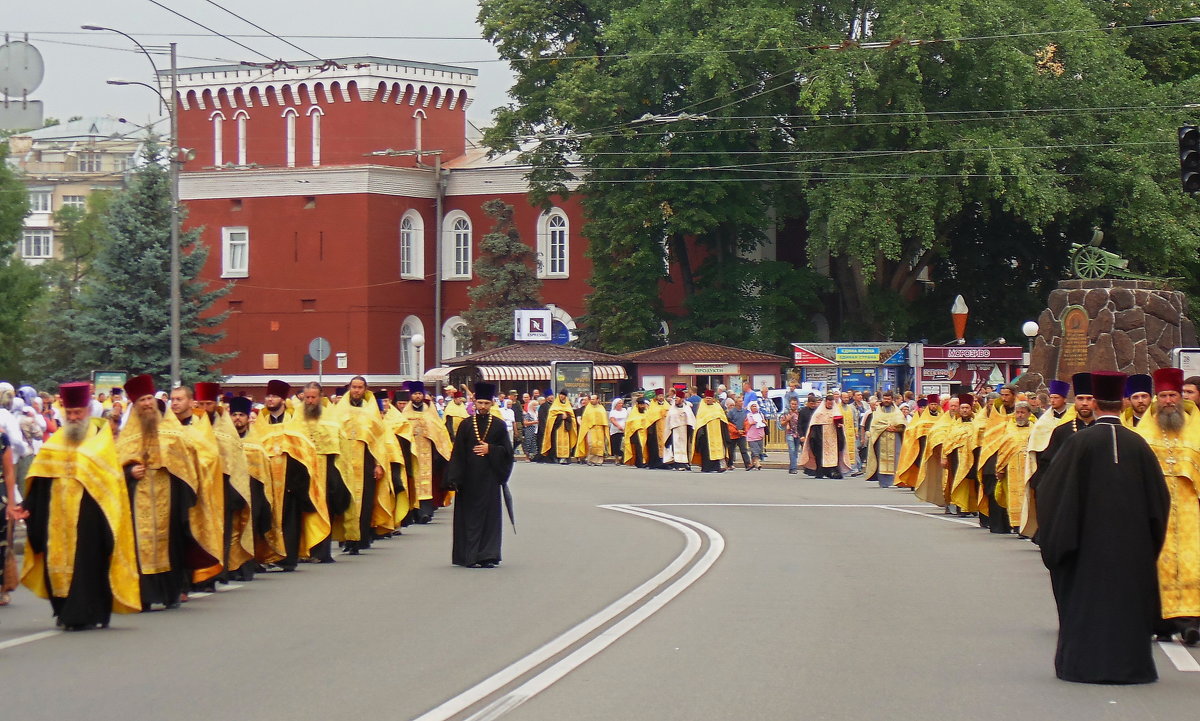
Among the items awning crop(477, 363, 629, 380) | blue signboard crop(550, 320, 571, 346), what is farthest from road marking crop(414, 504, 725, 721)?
blue signboard crop(550, 320, 571, 346)

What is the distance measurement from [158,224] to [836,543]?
40.1m

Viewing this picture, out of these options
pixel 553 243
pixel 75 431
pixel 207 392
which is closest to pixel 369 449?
pixel 207 392

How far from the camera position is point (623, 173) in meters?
55.2

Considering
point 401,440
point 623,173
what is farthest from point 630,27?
point 401,440

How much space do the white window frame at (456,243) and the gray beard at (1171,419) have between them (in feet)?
199

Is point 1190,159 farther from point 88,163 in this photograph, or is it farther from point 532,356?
point 88,163

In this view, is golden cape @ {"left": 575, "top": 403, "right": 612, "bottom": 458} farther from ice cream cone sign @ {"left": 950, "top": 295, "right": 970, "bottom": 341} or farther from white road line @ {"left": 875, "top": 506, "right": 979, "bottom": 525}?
white road line @ {"left": 875, "top": 506, "right": 979, "bottom": 525}

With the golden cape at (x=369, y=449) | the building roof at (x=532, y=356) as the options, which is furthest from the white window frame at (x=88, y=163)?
the golden cape at (x=369, y=449)

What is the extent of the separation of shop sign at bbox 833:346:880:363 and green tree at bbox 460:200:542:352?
22934mm

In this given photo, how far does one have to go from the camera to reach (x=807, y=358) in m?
43.8

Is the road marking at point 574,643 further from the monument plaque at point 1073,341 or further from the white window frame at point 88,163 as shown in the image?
the white window frame at point 88,163

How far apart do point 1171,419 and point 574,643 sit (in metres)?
4.17

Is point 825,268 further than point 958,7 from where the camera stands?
Yes

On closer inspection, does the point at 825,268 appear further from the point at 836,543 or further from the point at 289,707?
the point at 289,707
